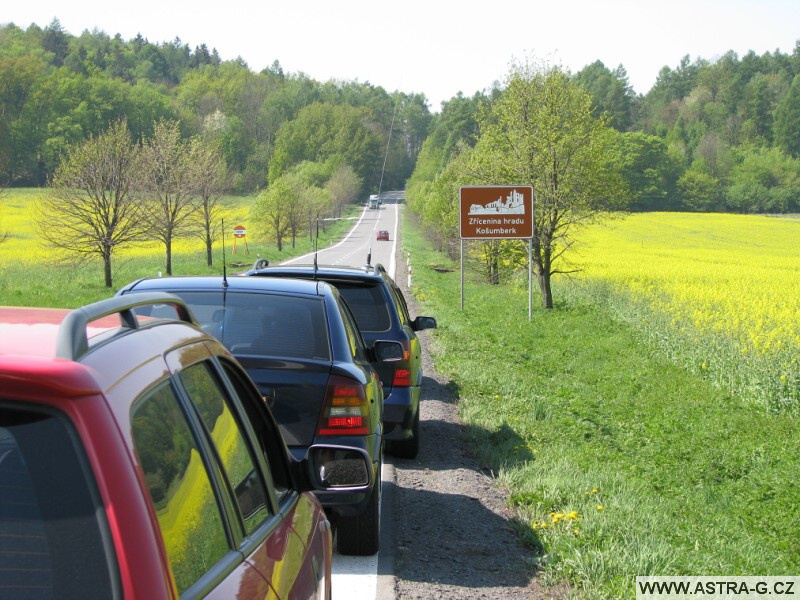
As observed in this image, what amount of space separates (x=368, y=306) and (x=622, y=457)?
142 inches

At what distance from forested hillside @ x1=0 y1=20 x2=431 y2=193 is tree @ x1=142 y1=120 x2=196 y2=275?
190 inches

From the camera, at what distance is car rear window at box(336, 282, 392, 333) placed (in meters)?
9.02

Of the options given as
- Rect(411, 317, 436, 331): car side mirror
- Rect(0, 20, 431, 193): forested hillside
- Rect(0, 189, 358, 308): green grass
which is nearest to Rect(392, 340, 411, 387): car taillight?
Rect(411, 317, 436, 331): car side mirror

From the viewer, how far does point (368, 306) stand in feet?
29.8

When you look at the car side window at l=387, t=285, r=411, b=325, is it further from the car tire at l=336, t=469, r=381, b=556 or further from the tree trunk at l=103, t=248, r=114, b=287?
the tree trunk at l=103, t=248, r=114, b=287

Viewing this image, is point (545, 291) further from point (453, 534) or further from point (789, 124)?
point (789, 124)

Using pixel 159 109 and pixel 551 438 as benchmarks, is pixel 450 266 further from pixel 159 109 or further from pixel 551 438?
pixel 159 109

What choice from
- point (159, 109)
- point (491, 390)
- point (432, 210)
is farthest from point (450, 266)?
point (159, 109)

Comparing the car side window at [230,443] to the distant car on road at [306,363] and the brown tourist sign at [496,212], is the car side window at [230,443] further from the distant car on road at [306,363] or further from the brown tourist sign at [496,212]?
the brown tourist sign at [496,212]

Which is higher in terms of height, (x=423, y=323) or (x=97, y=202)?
(x=97, y=202)

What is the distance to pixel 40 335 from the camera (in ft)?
6.20

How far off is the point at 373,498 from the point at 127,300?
3.97m

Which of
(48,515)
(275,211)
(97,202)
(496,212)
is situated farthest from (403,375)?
(275,211)

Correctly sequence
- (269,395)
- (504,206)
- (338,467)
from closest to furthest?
(338,467) → (269,395) → (504,206)
